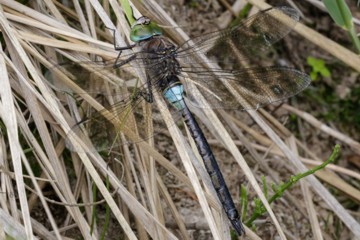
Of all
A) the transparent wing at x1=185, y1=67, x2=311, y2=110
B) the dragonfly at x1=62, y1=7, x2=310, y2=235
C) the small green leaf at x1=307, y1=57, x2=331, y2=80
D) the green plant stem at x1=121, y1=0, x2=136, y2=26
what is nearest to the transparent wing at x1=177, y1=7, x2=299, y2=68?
the dragonfly at x1=62, y1=7, x2=310, y2=235

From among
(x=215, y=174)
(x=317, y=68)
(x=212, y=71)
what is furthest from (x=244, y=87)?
(x=317, y=68)

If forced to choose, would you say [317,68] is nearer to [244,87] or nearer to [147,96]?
[244,87]

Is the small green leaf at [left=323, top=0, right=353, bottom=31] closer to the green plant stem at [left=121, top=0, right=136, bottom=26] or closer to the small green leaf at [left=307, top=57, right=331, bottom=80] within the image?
the green plant stem at [left=121, top=0, right=136, bottom=26]

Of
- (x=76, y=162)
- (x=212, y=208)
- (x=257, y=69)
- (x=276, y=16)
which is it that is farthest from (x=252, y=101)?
(x=76, y=162)

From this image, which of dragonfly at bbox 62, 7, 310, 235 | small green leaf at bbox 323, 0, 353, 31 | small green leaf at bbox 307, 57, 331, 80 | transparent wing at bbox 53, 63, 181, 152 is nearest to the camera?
small green leaf at bbox 323, 0, 353, 31

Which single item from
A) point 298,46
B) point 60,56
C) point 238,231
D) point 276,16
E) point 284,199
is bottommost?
point 284,199

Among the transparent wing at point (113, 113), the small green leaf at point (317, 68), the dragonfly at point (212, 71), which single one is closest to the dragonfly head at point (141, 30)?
the dragonfly at point (212, 71)

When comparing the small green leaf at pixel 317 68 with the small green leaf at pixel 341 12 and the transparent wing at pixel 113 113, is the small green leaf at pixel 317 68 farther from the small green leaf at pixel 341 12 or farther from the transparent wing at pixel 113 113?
→ the transparent wing at pixel 113 113

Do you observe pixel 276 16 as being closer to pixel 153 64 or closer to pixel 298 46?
pixel 153 64
